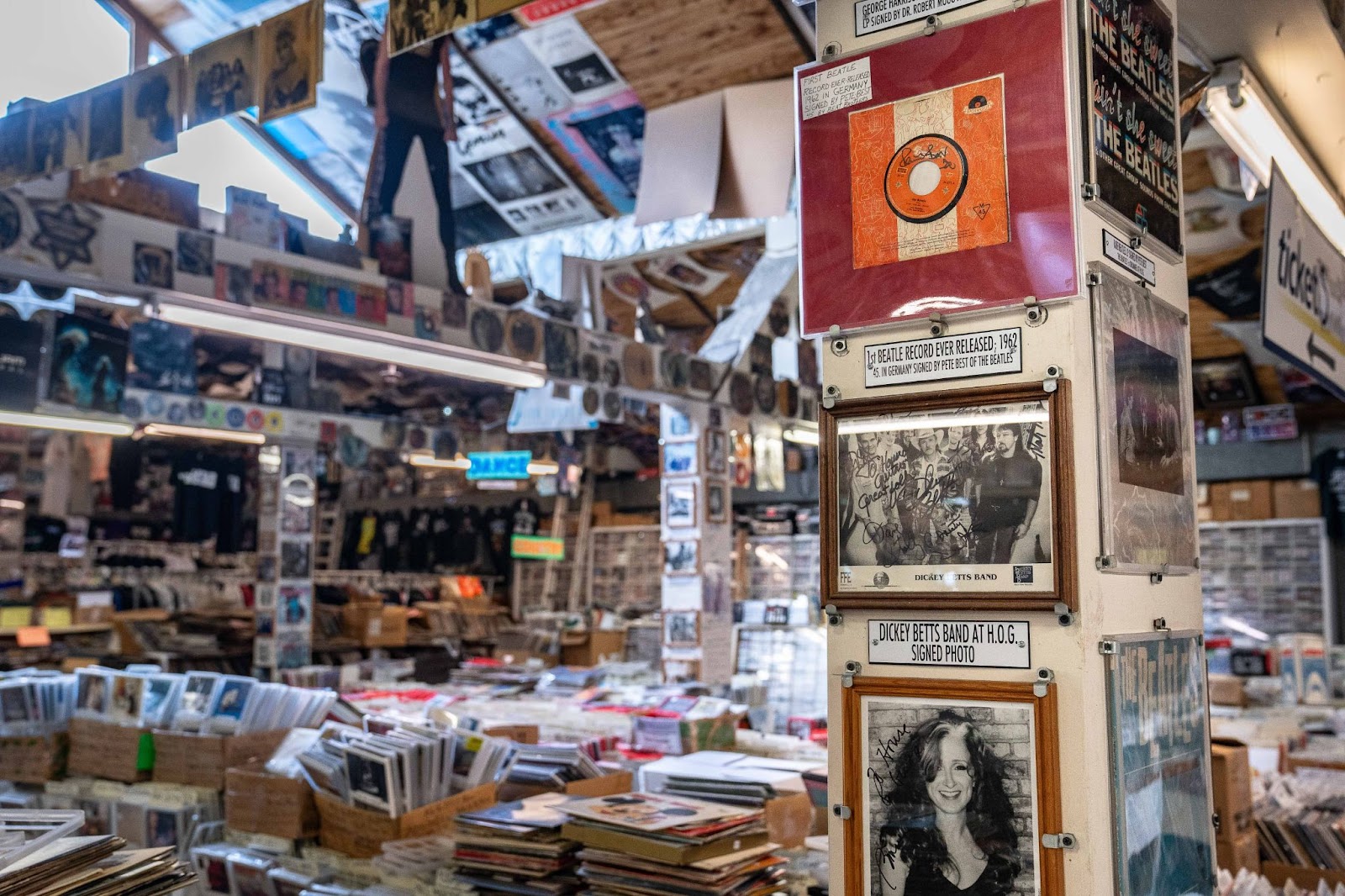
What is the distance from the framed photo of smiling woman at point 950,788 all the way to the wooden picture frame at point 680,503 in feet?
21.4

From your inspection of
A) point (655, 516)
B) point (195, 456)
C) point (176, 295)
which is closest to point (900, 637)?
point (176, 295)

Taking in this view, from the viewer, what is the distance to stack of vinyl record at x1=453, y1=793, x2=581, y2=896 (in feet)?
8.96

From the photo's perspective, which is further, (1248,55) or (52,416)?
(52,416)

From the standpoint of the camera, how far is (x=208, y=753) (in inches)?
→ 181

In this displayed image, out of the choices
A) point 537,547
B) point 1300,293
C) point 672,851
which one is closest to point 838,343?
point 672,851

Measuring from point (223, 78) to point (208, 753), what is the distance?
2.62 meters

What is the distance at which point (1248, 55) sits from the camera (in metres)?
2.91

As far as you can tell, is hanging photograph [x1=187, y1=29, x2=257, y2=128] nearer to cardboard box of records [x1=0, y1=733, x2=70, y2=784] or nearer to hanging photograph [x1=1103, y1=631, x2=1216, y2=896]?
cardboard box of records [x1=0, y1=733, x2=70, y2=784]

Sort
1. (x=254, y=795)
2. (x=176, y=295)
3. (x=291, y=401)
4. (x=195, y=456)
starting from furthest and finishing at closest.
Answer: (x=195, y=456), (x=291, y=401), (x=176, y=295), (x=254, y=795)

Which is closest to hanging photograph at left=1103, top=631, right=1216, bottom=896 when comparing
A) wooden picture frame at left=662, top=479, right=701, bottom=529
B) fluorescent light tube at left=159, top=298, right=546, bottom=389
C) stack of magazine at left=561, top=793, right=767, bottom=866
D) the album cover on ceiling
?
stack of magazine at left=561, top=793, right=767, bottom=866

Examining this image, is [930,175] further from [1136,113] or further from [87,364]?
[87,364]

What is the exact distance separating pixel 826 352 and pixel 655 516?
49.5 ft

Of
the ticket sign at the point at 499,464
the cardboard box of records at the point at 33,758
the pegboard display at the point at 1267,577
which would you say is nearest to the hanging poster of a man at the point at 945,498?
the cardboard box of records at the point at 33,758

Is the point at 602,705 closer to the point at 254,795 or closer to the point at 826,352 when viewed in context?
the point at 254,795
